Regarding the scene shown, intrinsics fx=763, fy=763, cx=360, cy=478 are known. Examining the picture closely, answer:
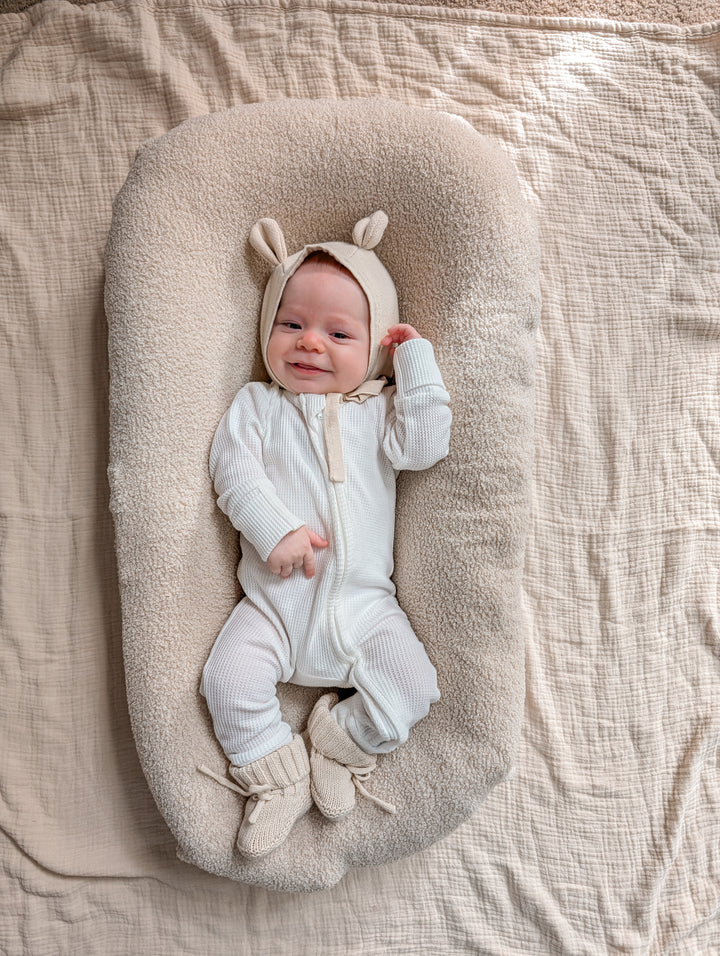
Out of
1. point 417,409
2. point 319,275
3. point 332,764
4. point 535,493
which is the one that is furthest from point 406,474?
point 332,764

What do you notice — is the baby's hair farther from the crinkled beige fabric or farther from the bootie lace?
the bootie lace

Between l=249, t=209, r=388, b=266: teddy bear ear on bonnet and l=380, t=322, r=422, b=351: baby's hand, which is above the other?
l=249, t=209, r=388, b=266: teddy bear ear on bonnet

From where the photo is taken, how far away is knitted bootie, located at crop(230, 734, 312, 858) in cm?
113

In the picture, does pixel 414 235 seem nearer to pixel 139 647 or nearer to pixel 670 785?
pixel 139 647

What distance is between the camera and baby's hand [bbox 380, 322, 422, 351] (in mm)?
1219

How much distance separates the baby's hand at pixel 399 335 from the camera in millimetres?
1219

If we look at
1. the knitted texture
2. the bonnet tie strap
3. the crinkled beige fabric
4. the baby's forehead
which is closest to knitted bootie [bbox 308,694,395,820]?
the knitted texture

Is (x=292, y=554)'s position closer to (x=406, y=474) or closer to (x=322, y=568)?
(x=322, y=568)

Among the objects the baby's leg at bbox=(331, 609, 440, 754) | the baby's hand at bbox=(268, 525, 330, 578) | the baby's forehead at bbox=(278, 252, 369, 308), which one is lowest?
the baby's leg at bbox=(331, 609, 440, 754)

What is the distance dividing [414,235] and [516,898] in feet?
3.69

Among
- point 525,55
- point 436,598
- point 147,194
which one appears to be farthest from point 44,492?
point 525,55

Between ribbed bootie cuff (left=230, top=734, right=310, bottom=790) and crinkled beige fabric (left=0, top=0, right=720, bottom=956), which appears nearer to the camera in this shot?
ribbed bootie cuff (left=230, top=734, right=310, bottom=790)

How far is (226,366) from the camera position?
1.27 meters

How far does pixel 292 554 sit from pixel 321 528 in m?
0.08
